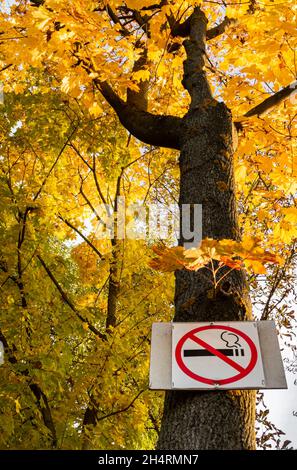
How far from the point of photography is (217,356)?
1758 mm

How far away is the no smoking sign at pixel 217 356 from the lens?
171 centimetres

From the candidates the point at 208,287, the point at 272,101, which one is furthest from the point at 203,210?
the point at 272,101

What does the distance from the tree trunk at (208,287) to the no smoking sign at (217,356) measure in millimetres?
72

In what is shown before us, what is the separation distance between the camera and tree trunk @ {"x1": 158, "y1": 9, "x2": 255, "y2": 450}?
1.67 meters

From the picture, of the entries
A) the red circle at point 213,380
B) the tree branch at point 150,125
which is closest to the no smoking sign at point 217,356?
the red circle at point 213,380

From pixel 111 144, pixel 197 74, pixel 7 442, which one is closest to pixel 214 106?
pixel 197 74

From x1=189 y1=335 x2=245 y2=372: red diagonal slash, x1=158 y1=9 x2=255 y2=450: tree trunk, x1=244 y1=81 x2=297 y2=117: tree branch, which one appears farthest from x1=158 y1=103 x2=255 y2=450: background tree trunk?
x1=244 y1=81 x2=297 y2=117: tree branch

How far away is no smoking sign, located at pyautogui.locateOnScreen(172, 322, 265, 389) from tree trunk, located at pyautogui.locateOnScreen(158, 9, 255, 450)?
0.07m

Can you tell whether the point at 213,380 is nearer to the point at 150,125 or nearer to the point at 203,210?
the point at 203,210

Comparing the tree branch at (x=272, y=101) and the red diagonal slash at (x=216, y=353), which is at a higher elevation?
the tree branch at (x=272, y=101)

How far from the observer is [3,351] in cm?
339

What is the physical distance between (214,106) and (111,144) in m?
2.00

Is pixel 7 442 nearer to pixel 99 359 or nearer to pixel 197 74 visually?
pixel 99 359

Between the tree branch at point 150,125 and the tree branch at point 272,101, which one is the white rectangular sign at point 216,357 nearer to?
the tree branch at point 150,125
